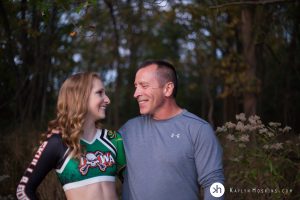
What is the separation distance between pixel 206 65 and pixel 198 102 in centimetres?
994

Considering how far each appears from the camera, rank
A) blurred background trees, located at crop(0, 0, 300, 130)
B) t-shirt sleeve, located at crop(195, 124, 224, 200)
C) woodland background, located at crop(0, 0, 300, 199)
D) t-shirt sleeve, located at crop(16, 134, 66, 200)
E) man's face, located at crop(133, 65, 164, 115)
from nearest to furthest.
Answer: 1. t-shirt sleeve, located at crop(16, 134, 66, 200)
2. t-shirt sleeve, located at crop(195, 124, 224, 200)
3. man's face, located at crop(133, 65, 164, 115)
4. woodland background, located at crop(0, 0, 300, 199)
5. blurred background trees, located at crop(0, 0, 300, 130)

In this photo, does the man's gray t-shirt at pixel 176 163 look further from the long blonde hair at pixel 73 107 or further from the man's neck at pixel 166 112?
the long blonde hair at pixel 73 107

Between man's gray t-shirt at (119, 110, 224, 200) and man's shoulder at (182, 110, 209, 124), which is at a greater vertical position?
man's shoulder at (182, 110, 209, 124)

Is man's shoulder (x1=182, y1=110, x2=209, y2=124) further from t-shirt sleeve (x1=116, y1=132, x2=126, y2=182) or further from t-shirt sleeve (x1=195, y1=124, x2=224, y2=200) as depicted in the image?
t-shirt sleeve (x1=116, y1=132, x2=126, y2=182)

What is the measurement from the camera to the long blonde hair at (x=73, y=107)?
11.2 feet

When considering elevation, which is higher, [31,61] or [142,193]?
[31,61]

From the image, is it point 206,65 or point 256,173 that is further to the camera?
point 206,65

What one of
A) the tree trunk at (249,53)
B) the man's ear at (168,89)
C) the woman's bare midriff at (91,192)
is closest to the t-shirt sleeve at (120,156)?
the woman's bare midriff at (91,192)

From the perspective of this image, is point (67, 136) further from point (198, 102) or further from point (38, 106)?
point (198, 102)

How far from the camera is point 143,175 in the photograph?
369 centimetres

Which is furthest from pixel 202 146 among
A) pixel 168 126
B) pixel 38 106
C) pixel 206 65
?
pixel 206 65

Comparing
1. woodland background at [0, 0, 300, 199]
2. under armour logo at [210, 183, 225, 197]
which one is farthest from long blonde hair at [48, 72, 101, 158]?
woodland background at [0, 0, 300, 199]

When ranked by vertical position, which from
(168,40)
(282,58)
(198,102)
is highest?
(168,40)

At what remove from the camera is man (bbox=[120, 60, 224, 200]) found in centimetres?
359
